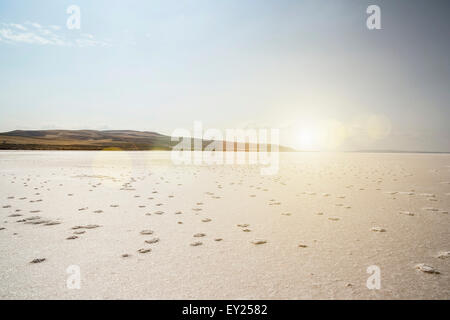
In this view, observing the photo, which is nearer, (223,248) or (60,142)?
(223,248)

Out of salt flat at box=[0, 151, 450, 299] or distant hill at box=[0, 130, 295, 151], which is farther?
distant hill at box=[0, 130, 295, 151]

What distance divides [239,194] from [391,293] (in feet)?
24.7

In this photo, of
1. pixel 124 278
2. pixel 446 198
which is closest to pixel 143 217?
pixel 124 278

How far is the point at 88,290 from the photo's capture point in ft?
10.2

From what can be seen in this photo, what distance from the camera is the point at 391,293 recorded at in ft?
10.1

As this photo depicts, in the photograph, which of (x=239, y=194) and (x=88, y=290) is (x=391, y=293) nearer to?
(x=88, y=290)

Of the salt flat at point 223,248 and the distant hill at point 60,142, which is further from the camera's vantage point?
the distant hill at point 60,142

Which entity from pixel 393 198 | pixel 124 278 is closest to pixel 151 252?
pixel 124 278
